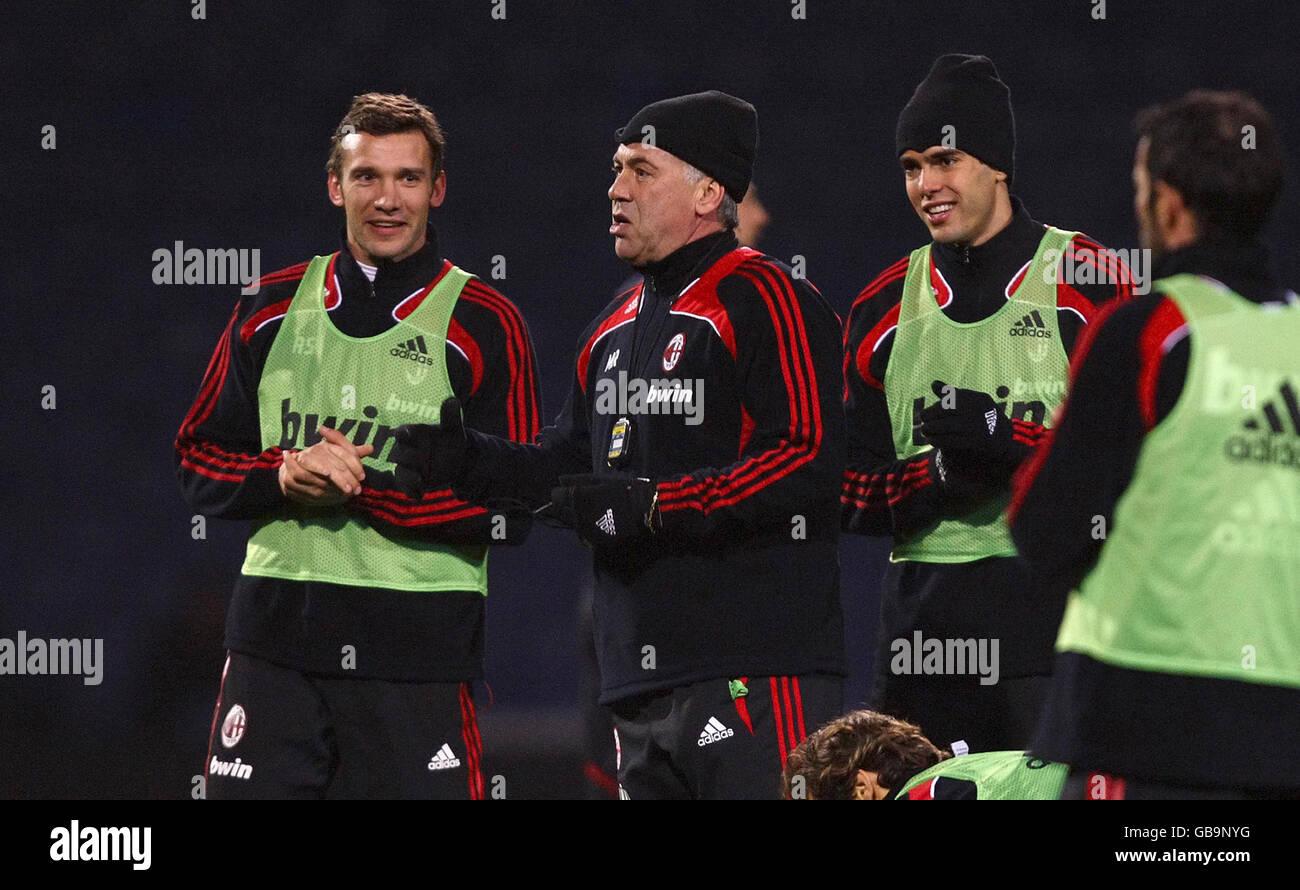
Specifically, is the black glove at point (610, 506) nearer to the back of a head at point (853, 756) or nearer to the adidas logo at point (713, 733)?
the adidas logo at point (713, 733)

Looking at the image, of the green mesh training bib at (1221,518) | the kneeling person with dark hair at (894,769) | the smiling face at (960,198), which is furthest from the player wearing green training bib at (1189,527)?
the smiling face at (960,198)

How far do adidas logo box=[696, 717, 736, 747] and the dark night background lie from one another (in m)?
3.88

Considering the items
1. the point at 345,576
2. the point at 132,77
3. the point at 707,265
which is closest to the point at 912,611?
the point at 707,265

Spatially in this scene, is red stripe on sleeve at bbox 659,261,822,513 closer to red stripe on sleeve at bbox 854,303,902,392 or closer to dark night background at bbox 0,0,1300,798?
red stripe on sleeve at bbox 854,303,902,392

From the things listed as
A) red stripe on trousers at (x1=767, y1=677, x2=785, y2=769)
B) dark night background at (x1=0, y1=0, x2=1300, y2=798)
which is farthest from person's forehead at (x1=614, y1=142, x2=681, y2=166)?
dark night background at (x1=0, y1=0, x2=1300, y2=798)

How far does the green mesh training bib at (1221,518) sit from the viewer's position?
2.17 m

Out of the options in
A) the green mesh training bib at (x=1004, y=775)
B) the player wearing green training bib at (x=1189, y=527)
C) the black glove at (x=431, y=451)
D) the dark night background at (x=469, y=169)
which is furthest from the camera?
the dark night background at (x=469, y=169)

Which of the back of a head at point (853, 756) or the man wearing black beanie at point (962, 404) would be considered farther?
the man wearing black beanie at point (962, 404)

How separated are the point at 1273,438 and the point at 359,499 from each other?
6.43 ft

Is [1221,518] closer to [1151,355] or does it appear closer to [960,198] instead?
[1151,355]

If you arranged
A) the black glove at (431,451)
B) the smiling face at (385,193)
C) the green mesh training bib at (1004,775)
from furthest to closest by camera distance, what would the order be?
1. the smiling face at (385,193)
2. the black glove at (431,451)
3. the green mesh training bib at (1004,775)

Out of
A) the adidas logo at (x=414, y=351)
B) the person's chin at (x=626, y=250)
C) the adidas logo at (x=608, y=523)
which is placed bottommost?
the adidas logo at (x=608, y=523)

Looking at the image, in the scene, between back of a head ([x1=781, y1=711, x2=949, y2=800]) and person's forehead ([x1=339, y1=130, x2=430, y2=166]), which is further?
person's forehead ([x1=339, y1=130, x2=430, y2=166])

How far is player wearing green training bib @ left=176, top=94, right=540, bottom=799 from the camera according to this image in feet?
11.5
